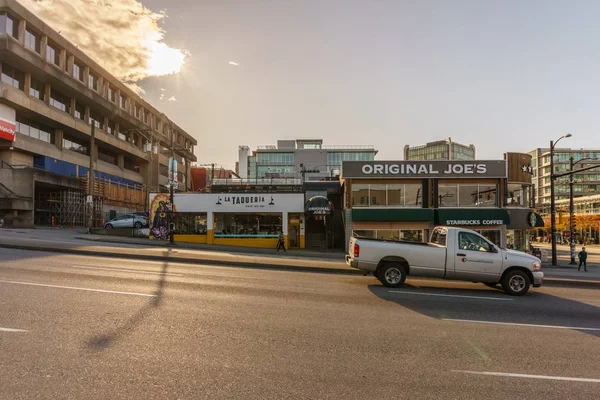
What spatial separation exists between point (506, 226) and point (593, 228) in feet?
194

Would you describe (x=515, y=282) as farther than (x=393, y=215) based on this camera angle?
No

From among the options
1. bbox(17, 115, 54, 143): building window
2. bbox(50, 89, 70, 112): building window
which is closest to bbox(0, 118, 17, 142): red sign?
bbox(17, 115, 54, 143): building window

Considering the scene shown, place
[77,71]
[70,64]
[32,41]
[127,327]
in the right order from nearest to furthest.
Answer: [127,327] → [32,41] → [70,64] → [77,71]

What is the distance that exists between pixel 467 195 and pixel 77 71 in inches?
2030

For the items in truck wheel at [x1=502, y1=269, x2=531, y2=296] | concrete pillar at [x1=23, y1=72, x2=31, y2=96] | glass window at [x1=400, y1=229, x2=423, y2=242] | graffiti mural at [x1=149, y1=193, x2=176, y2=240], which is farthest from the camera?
concrete pillar at [x1=23, y1=72, x2=31, y2=96]

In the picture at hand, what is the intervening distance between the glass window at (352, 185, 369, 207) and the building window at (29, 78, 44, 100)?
125ft

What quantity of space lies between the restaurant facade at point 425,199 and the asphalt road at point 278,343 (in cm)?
2025

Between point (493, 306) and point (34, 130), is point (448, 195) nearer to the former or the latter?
point (493, 306)

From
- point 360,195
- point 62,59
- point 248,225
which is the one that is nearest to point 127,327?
point 360,195

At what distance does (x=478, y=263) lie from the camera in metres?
11.8

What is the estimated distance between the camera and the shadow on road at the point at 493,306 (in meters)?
8.15

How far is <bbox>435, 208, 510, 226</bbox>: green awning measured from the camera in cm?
3019

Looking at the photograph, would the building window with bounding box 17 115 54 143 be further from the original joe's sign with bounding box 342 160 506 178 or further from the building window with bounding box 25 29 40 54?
the original joe's sign with bounding box 342 160 506 178

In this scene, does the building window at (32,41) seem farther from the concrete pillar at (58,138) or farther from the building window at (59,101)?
the concrete pillar at (58,138)
